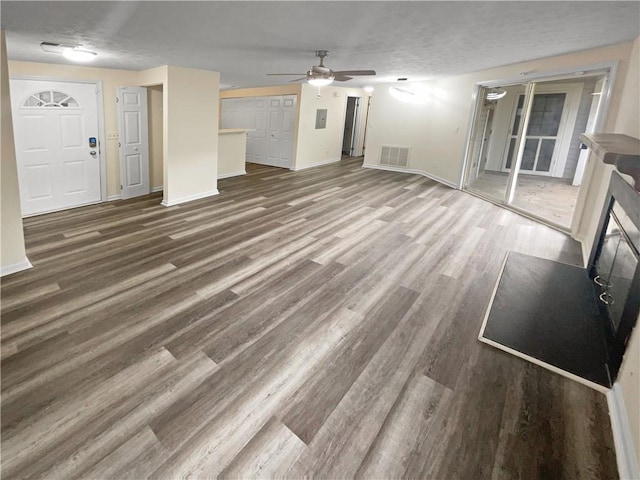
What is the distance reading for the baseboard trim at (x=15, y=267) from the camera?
344 cm

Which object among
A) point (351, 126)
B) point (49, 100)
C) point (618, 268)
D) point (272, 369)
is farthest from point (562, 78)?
point (351, 126)

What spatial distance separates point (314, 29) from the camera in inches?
124

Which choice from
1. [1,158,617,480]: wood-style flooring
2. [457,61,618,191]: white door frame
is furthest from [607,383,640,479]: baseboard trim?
[457,61,618,191]: white door frame

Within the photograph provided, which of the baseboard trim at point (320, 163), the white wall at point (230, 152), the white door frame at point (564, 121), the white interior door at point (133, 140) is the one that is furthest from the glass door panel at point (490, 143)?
the white interior door at point (133, 140)

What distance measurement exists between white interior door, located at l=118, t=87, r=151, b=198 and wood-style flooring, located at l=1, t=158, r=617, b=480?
1969mm

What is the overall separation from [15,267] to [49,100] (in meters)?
3.08

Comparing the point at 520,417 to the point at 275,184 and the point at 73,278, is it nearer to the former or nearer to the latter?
the point at 73,278

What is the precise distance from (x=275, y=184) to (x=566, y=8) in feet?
19.8

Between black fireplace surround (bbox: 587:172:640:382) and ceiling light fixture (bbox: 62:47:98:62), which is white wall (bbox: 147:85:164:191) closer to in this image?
ceiling light fixture (bbox: 62:47:98:62)

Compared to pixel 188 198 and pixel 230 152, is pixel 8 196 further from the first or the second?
pixel 230 152

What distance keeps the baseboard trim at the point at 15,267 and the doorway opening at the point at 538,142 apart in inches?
282

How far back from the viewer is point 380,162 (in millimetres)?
10164

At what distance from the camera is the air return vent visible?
9664mm

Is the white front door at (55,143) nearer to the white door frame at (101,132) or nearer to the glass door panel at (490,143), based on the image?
the white door frame at (101,132)
